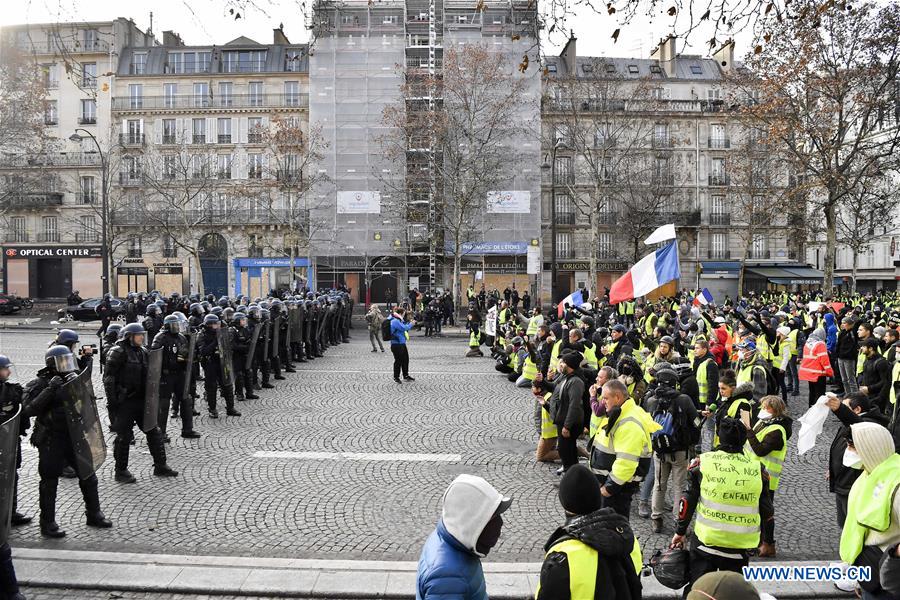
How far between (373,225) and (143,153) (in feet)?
48.2

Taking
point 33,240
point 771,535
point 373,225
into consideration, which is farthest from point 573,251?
point 771,535

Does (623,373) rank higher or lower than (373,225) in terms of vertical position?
lower

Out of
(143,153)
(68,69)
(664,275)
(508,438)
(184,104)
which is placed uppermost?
(184,104)

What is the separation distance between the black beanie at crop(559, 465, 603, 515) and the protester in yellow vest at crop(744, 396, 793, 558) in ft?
9.46

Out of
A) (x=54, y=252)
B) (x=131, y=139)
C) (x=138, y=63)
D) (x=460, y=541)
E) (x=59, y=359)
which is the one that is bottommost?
(x=460, y=541)

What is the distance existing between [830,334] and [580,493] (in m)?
12.7

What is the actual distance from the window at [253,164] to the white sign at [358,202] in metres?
5.89

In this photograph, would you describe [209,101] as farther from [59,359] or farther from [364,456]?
[59,359]

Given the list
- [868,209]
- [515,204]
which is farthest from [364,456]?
[868,209]

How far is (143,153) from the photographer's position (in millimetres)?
40719

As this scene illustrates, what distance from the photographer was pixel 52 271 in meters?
43.5

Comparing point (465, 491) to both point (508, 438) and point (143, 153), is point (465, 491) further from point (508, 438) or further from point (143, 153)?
point (143, 153)

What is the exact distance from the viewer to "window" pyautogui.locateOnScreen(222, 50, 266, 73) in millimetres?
→ 43609

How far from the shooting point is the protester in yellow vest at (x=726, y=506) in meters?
4.32
